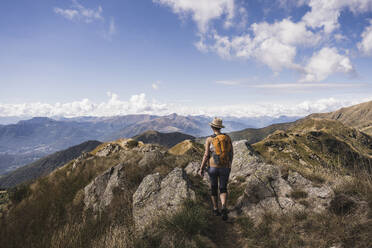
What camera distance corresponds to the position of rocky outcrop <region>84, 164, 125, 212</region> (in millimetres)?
9568

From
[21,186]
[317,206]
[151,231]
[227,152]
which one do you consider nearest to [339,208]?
[317,206]

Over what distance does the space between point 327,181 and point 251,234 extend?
460cm

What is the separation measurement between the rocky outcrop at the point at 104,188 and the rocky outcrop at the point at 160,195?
1962mm

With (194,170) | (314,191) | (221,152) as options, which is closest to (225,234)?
(221,152)

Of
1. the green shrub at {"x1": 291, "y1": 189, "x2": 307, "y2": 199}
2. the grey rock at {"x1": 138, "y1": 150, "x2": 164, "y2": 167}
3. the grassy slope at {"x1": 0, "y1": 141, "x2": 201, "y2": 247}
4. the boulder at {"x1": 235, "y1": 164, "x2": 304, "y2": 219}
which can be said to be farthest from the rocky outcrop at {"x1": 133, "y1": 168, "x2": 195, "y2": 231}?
the green shrub at {"x1": 291, "y1": 189, "x2": 307, "y2": 199}

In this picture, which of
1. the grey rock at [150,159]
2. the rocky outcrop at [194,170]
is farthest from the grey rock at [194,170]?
the grey rock at [150,159]

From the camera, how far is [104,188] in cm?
1095

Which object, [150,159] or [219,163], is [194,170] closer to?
[150,159]

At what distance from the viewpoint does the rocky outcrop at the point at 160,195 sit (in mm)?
6871

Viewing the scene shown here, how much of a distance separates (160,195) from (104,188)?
4784 mm

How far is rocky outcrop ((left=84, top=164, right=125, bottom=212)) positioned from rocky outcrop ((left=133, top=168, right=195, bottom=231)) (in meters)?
1.96

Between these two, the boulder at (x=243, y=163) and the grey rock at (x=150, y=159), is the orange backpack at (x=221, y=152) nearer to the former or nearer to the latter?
the boulder at (x=243, y=163)

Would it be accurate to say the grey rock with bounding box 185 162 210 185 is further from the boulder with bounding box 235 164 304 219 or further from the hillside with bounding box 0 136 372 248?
the boulder with bounding box 235 164 304 219

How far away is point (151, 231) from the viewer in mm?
5012
